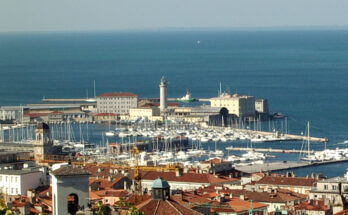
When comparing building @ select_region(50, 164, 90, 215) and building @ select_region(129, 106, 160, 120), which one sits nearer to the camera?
building @ select_region(50, 164, 90, 215)

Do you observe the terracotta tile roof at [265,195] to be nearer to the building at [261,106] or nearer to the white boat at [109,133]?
the white boat at [109,133]

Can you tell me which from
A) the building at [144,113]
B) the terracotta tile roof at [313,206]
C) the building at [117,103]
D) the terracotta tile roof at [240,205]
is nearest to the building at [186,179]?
the terracotta tile roof at [313,206]

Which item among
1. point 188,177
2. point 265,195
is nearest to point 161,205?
point 265,195

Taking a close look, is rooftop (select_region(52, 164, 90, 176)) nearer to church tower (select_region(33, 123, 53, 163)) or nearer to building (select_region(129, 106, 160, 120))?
church tower (select_region(33, 123, 53, 163))

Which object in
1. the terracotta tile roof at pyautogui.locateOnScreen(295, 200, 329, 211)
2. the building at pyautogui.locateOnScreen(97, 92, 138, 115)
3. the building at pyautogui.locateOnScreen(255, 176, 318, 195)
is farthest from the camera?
the building at pyautogui.locateOnScreen(97, 92, 138, 115)

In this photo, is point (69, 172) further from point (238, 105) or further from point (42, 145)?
point (238, 105)

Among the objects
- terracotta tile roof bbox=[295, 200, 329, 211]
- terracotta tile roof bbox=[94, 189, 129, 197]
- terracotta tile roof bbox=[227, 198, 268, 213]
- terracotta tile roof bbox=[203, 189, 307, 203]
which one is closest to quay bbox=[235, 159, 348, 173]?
terracotta tile roof bbox=[203, 189, 307, 203]
